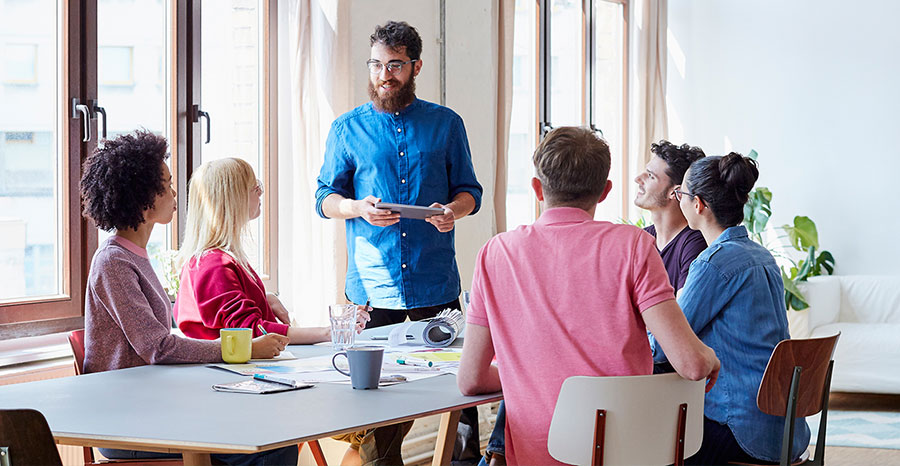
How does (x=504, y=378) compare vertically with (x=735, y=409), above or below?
above

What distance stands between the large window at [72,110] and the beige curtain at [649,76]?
356 cm

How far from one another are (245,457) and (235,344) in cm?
27

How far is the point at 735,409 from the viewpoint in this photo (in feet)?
7.32

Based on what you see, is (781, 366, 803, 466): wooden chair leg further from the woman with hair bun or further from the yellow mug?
the yellow mug

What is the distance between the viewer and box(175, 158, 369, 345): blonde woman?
2.41 m

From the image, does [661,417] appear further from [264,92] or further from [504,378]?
[264,92]

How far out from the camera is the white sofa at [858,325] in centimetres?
512

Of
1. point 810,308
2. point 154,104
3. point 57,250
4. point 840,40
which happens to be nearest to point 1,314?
point 57,250

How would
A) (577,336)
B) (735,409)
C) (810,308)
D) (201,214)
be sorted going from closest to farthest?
(577,336), (735,409), (201,214), (810,308)

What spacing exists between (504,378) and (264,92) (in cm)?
255

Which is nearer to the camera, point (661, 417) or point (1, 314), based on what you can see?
point (661, 417)

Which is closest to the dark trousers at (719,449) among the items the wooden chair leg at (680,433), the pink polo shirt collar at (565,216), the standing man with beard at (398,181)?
the wooden chair leg at (680,433)

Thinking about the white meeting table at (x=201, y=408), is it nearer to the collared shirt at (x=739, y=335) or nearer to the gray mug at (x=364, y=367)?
Result: the gray mug at (x=364, y=367)

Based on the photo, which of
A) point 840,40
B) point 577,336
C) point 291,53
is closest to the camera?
point 577,336
